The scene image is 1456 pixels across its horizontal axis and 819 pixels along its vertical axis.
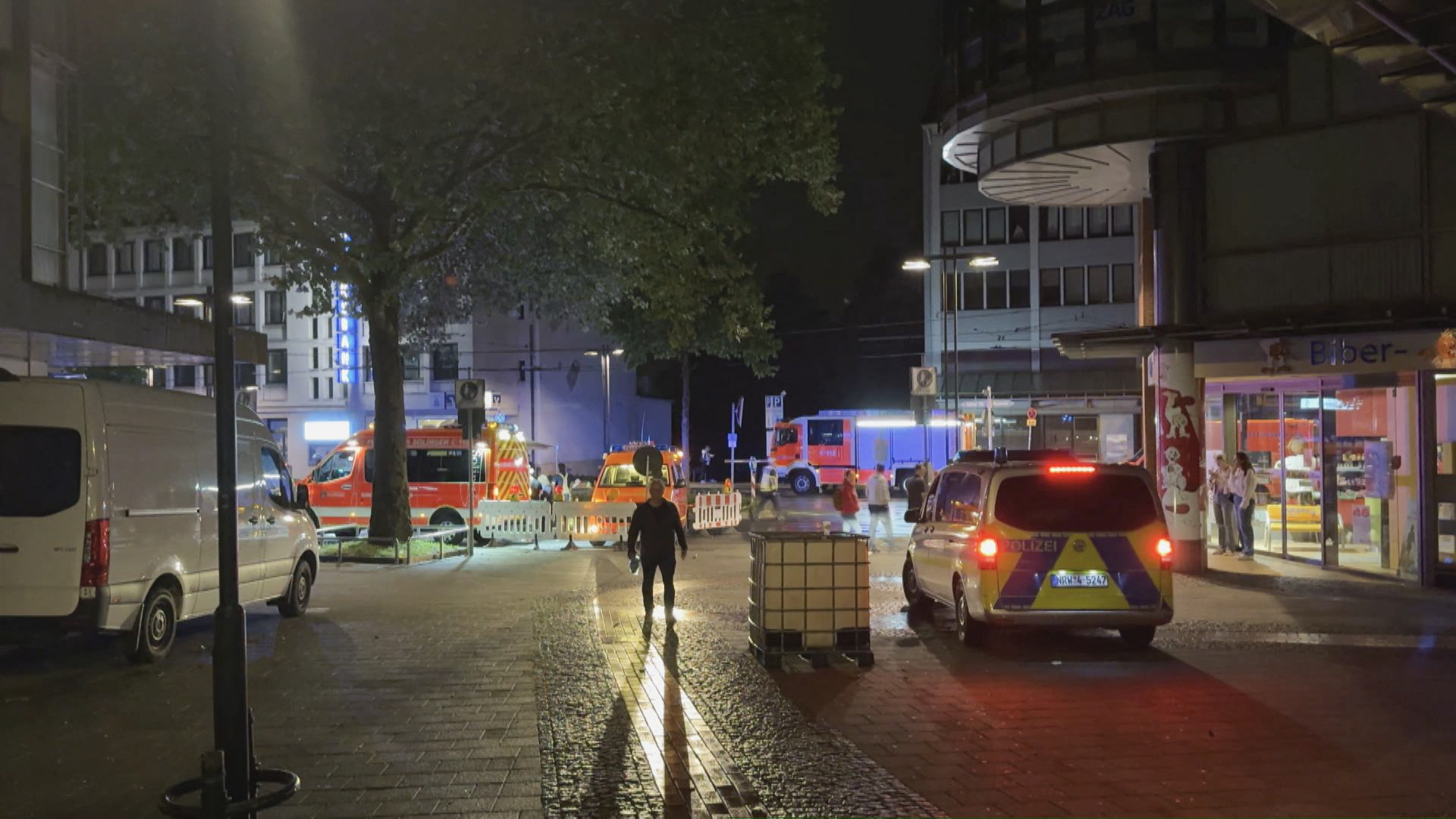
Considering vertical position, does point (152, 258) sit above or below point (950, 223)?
below

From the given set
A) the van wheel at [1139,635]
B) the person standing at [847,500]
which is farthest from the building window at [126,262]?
the van wheel at [1139,635]

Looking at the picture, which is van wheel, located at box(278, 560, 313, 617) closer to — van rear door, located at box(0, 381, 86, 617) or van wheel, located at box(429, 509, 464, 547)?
van rear door, located at box(0, 381, 86, 617)

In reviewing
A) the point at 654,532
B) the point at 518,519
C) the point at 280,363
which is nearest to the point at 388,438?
the point at 518,519

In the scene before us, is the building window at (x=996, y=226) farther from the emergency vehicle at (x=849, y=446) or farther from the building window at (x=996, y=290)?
the emergency vehicle at (x=849, y=446)

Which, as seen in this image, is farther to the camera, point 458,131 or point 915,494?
point 458,131

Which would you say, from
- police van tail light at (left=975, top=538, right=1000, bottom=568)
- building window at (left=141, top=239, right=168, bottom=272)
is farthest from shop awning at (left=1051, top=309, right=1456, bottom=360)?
building window at (left=141, top=239, right=168, bottom=272)

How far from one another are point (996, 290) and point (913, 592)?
129 ft

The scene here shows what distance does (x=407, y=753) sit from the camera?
7266 millimetres

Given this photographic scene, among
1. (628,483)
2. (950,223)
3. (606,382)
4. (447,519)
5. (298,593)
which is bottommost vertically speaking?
(447,519)

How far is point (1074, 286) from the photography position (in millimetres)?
50375

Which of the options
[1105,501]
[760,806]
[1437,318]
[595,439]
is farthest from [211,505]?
[595,439]

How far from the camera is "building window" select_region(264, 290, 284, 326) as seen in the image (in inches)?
2111

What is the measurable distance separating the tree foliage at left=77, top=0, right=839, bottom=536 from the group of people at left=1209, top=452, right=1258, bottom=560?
327 inches

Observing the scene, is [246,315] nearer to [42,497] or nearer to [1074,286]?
[1074,286]
